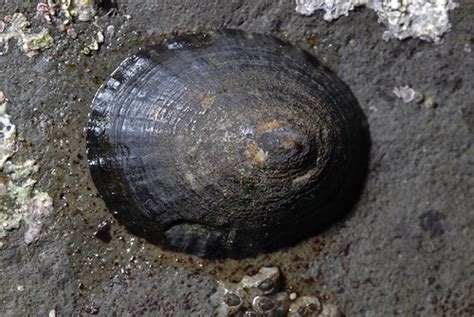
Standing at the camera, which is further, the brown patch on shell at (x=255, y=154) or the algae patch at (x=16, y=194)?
the algae patch at (x=16, y=194)

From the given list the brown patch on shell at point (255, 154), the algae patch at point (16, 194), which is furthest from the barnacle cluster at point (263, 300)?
the algae patch at point (16, 194)

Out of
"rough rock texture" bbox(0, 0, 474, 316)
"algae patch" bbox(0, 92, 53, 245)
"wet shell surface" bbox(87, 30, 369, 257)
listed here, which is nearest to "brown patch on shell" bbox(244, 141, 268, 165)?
"wet shell surface" bbox(87, 30, 369, 257)

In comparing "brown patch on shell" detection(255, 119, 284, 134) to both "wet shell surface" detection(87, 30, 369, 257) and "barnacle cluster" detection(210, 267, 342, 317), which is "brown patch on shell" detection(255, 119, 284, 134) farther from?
"barnacle cluster" detection(210, 267, 342, 317)

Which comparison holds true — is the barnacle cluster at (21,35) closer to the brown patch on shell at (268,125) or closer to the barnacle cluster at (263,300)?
the brown patch on shell at (268,125)

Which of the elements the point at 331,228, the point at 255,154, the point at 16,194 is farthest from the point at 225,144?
the point at 16,194

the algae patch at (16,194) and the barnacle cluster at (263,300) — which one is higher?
the algae patch at (16,194)

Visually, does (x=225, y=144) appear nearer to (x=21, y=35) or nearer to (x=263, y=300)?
(x=263, y=300)
